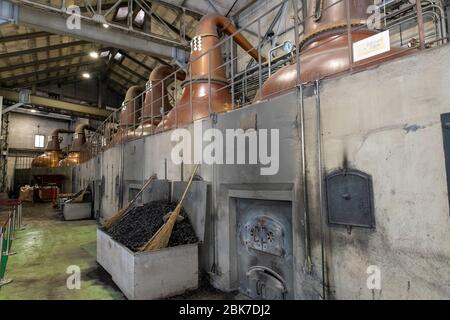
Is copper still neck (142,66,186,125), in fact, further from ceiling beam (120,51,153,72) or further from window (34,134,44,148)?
window (34,134,44,148)

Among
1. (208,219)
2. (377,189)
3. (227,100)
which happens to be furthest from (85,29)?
(377,189)

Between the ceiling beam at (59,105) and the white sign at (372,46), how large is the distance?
18.2 m

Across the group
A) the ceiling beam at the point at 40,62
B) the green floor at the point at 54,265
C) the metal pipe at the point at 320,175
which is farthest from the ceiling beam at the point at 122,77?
the metal pipe at the point at 320,175

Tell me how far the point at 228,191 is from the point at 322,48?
2226 millimetres

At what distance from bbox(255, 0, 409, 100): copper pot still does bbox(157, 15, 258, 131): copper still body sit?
170cm

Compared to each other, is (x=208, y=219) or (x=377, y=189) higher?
(x=377, y=189)

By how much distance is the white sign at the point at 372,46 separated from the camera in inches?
100

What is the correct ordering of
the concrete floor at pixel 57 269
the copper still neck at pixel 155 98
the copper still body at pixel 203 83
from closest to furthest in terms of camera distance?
the concrete floor at pixel 57 269 → the copper still body at pixel 203 83 → the copper still neck at pixel 155 98

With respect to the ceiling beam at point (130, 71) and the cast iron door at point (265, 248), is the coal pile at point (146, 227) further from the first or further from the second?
the ceiling beam at point (130, 71)

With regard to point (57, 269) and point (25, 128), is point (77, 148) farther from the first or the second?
point (57, 269)

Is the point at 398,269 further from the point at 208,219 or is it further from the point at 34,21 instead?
the point at 34,21

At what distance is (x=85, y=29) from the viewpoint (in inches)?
306

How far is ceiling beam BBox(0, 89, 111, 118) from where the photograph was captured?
51.3 ft

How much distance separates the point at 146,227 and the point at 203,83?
2997 mm
